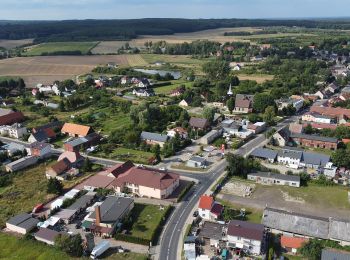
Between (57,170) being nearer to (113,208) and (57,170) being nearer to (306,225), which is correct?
(113,208)

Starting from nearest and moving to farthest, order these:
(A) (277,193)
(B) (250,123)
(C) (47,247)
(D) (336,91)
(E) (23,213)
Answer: (C) (47,247), (E) (23,213), (A) (277,193), (B) (250,123), (D) (336,91)

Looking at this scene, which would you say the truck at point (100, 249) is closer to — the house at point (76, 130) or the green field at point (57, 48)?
the house at point (76, 130)

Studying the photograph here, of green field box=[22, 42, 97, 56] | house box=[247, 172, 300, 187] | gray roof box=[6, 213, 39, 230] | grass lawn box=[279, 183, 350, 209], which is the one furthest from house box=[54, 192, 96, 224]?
green field box=[22, 42, 97, 56]

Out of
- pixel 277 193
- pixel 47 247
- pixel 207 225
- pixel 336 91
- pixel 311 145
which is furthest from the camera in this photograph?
pixel 336 91

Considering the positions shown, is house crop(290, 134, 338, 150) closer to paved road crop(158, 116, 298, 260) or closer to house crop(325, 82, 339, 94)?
paved road crop(158, 116, 298, 260)

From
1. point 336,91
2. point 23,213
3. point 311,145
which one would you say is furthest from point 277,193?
point 336,91

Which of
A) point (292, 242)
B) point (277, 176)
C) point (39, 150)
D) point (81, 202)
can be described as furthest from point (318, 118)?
point (39, 150)

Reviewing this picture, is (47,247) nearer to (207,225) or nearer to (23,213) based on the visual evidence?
(23,213)
